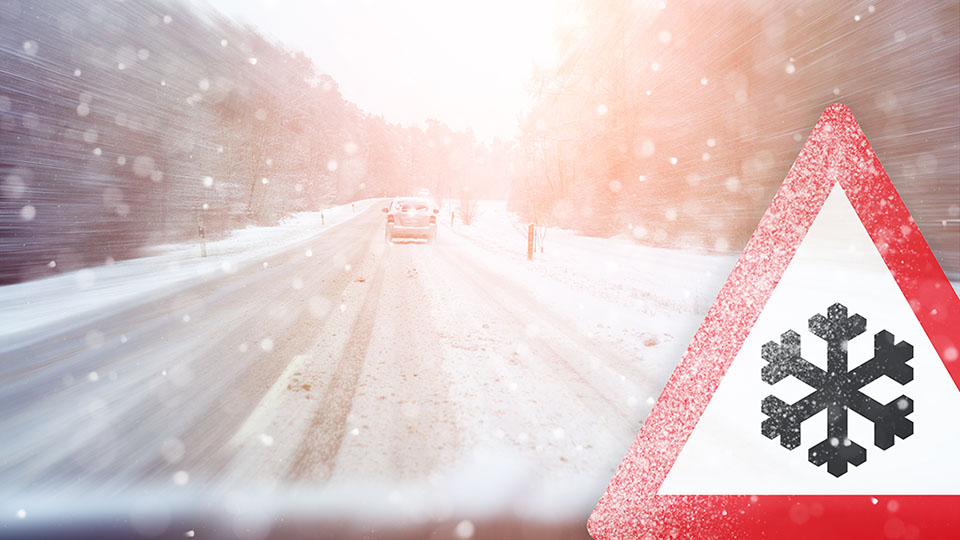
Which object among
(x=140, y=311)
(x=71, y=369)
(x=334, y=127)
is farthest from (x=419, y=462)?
(x=334, y=127)

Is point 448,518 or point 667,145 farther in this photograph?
point 667,145

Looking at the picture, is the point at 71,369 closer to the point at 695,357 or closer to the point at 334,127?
the point at 695,357

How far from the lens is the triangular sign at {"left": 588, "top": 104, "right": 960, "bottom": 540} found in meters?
1.58

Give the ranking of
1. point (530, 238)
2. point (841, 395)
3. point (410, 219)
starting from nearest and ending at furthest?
point (841, 395) → point (530, 238) → point (410, 219)

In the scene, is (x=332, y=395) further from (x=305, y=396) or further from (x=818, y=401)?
(x=818, y=401)

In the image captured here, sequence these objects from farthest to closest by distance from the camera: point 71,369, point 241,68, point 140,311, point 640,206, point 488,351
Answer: point 241,68 < point 640,206 < point 140,311 < point 488,351 < point 71,369

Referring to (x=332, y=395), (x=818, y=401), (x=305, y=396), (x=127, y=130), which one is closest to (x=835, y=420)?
(x=818, y=401)

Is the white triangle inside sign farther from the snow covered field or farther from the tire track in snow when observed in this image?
the tire track in snow

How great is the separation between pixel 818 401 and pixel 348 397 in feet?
9.62

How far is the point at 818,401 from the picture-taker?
1728 millimetres

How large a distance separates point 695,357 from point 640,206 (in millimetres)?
13974

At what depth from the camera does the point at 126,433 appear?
2.67m

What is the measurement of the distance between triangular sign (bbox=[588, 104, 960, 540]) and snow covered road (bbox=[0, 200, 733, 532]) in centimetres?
63

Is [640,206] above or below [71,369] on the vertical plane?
above
